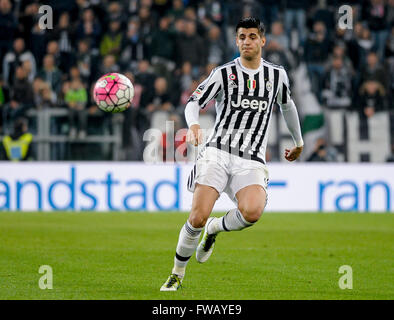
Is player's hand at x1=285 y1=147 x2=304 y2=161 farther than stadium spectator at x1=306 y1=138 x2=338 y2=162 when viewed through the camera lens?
No

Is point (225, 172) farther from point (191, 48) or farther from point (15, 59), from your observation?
point (15, 59)

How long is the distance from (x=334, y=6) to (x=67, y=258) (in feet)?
34.3

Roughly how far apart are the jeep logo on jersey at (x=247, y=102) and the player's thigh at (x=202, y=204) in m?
0.78

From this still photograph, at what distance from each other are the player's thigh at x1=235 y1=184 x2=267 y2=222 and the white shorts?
52mm

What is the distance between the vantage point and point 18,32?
54.4 ft

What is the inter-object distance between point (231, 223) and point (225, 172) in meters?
0.45

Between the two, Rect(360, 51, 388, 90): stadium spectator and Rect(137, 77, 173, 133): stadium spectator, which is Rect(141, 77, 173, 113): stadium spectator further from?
Rect(360, 51, 388, 90): stadium spectator

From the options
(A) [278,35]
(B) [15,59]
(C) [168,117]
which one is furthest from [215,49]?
(B) [15,59]

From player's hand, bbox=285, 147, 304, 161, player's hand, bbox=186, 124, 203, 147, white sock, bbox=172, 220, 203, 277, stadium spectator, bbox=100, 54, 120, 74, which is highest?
stadium spectator, bbox=100, 54, 120, 74

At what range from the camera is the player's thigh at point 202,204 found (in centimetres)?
690

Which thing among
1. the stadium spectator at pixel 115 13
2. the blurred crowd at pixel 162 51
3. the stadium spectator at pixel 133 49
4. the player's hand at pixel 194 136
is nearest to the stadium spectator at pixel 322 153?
the blurred crowd at pixel 162 51

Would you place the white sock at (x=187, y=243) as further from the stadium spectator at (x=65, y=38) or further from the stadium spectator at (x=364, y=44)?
the stadium spectator at (x=364, y=44)

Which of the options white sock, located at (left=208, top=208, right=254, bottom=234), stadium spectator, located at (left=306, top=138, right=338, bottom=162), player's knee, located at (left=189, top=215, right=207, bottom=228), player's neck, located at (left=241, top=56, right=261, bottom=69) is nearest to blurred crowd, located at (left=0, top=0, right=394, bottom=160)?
stadium spectator, located at (left=306, top=138, right=338, bottom=162)

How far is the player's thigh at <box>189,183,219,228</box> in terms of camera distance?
272 inches
